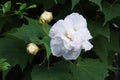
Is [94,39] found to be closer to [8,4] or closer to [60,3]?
[60,3]

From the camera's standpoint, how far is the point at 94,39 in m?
2.27

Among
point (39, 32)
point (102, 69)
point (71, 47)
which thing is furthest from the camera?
point (102, 69)

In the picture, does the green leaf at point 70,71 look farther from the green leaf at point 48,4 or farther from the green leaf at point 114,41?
the green leaf at point 48,4

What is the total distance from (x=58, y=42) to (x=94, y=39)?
18.7 inches

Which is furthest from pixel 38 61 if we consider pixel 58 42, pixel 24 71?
pixel 58 42

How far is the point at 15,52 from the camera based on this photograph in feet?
6.98

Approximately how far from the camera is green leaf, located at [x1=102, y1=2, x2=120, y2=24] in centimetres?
215

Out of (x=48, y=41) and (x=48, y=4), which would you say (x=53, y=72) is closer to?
(x=48, y=41)

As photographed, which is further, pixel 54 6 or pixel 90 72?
pixel 54 6

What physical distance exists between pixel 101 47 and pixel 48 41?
1.53 ft

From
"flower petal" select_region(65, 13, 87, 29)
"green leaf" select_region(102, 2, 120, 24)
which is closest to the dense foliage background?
"green leaf" select_region(102, 2, 120, 24)

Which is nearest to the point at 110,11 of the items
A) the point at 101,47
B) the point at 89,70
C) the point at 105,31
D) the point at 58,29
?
the point at 105,31

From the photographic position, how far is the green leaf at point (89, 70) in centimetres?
207

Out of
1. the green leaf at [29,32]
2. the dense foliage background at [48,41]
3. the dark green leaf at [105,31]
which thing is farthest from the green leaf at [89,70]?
the green leaf at [29,32]
